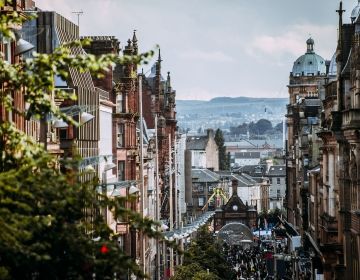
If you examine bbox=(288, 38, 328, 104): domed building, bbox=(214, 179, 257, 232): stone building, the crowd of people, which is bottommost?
the crowd of people

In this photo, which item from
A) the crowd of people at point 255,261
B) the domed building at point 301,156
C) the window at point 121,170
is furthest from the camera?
the crowd of people at point 255,261

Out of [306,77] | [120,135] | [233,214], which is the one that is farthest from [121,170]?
[306,77]

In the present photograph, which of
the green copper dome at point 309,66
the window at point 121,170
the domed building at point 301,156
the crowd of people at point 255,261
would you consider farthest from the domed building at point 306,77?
the window at point 121,170

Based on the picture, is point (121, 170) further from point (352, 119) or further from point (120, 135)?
point (352, 119)

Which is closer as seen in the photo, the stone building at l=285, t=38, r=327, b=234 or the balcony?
the balcony

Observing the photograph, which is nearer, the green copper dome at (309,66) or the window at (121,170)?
the window at (121,170)

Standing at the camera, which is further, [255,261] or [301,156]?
[255,261]

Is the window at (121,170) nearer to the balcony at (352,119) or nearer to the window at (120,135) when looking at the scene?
the window at (120,135)

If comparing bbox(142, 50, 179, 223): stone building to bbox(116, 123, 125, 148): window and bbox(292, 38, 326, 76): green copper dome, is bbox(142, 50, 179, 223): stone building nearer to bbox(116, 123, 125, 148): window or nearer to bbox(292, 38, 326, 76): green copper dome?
bbox(116, 123, 125, 148): window

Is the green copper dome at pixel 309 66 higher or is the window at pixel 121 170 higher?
the green copper dome at pixel 309 66

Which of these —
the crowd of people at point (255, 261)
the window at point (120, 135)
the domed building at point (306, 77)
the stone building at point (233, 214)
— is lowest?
the crowd of people at point (255, 261)

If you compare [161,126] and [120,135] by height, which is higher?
[161,126]

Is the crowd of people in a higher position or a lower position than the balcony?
lower

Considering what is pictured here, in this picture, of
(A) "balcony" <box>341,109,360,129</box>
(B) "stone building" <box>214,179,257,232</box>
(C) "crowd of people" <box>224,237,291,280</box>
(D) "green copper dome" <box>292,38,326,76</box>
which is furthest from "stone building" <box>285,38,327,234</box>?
(A) "balcony" <box>341,109,360,129</box>
